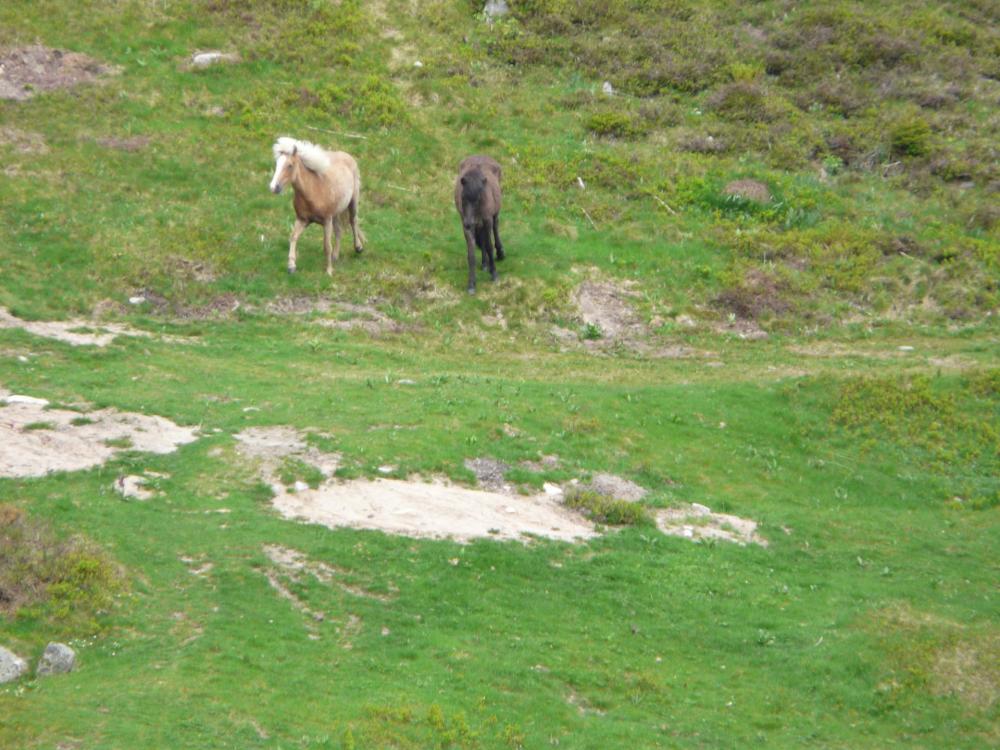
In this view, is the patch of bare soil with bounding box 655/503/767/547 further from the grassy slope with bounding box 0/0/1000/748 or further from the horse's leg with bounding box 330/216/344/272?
the horse's leg with bounding box 330/216/344/272

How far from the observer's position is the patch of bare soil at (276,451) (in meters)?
17.4

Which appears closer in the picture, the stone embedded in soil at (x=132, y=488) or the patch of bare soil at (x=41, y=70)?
the stone embedded in soil at (x=132, y=488)

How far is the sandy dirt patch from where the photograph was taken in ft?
53.1

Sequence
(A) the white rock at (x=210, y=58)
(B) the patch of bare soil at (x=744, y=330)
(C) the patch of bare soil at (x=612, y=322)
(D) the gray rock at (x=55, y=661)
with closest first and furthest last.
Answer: (D) the gray rock at (x=55, y=661) → (C) the patch of bare soil at (x=612, y=322) → (B) the patch of bare soil at (x=744, y=330) → (A) the white rock at (x=210, y=58)

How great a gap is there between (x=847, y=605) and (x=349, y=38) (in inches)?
1046

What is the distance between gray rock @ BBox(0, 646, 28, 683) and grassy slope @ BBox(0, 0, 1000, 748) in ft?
1.60

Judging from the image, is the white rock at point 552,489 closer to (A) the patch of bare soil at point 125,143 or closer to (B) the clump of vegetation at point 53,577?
(B) the clump of vegetation at point 53,577

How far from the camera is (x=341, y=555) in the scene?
15141mm

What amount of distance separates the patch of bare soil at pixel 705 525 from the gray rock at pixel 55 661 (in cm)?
907

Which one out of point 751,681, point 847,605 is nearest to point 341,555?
point 751,681

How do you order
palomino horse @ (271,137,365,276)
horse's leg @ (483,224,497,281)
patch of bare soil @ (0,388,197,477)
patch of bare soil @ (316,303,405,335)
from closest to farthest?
patch of bare soil @ (0,388,197,477) → palomino horse @ (271,137,365,276) → patch of bare soil @ (316,303,405,335) → horse's leg @ (483,224,497,281)

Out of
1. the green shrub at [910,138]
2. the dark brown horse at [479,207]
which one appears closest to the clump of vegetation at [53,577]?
the dark brown horse at [479,207]

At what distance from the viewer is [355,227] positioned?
90.4ft

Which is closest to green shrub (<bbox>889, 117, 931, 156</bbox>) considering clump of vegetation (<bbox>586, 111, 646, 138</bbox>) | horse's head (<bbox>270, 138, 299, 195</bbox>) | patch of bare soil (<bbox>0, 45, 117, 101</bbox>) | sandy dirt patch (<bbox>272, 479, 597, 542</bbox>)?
clump of vegetation (<bbox>586, 111, 646, 138</bbox>)
